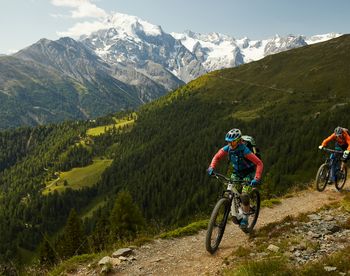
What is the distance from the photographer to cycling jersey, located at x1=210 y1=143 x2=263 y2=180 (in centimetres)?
1404

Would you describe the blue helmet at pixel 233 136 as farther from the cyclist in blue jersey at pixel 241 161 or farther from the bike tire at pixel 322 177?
the bike tire at pixel 322 177

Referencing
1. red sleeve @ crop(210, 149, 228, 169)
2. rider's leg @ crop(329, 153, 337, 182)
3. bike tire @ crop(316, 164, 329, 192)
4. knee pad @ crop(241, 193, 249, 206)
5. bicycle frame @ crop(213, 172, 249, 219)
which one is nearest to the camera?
bicycle frame @ crop(213, 172, 249, 219)

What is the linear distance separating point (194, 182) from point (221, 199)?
18223cm

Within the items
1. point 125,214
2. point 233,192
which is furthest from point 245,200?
point 125,214

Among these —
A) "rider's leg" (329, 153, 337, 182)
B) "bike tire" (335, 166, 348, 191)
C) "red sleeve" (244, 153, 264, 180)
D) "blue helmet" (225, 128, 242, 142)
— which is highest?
"blue helmet" (225, 128, 242, 142)

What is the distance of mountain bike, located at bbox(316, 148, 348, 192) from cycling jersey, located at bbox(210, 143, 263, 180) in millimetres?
12177

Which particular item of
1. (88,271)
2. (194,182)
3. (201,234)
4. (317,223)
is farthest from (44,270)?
(194,182)

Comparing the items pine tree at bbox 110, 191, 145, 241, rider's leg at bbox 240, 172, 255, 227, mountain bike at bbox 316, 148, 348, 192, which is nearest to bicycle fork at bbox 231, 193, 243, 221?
rider's leg at bbox 240, 172, 255, 227

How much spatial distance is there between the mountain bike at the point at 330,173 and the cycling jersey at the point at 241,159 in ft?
40.0

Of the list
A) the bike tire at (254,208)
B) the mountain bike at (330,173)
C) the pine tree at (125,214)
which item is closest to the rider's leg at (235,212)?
the bike tire at (254,208)

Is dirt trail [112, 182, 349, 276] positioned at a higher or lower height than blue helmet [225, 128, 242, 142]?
lower

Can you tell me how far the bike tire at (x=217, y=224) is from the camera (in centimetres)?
1307

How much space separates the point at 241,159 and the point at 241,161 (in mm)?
89

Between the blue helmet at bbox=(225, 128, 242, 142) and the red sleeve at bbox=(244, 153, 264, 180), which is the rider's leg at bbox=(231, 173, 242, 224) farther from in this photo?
Result: the blue helmet at bbox=(225, 128, 242, 142)
